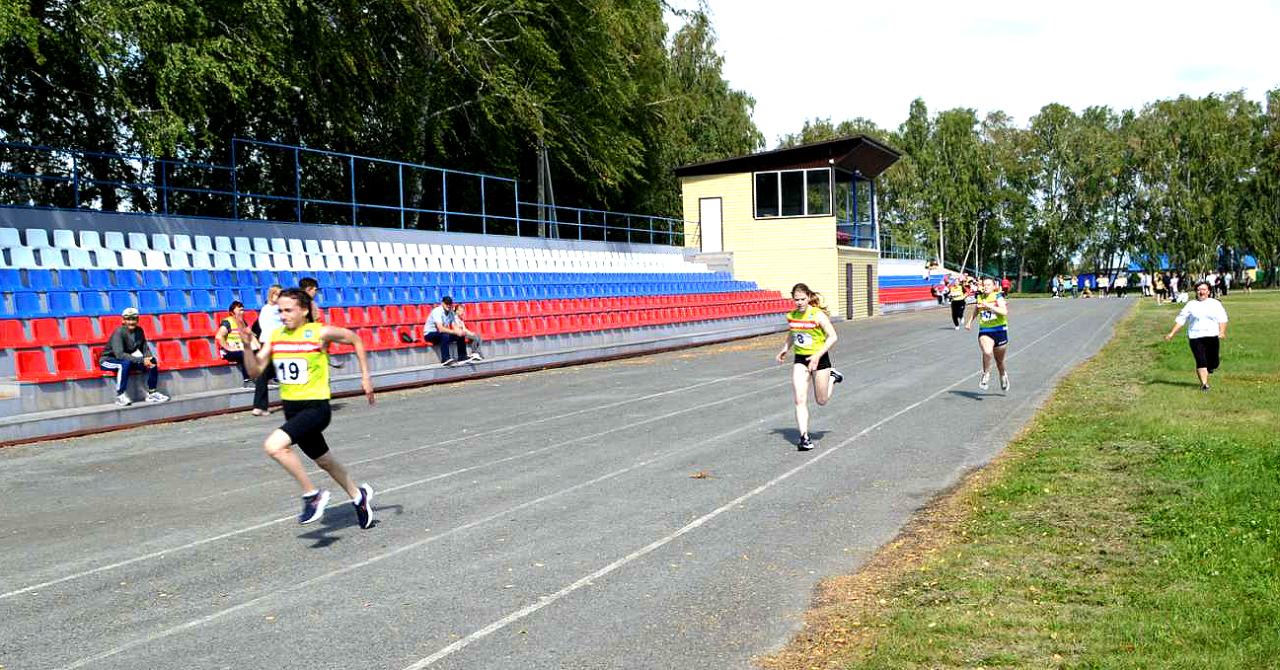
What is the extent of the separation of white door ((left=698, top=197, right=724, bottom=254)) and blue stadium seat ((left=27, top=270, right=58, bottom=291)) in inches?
1276

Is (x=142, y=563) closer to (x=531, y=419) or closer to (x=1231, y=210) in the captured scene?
(x=531, y=419)

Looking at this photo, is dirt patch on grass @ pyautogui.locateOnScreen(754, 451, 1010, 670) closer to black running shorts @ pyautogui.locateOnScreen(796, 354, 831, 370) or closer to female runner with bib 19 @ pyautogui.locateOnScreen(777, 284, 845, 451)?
female runner with bib 19 @ pyautogui.locateOnScreen(777, 284, 845, 451)

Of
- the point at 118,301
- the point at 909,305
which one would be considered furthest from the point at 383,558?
the point at 909,305

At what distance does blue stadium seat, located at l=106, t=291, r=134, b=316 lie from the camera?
1652 cm

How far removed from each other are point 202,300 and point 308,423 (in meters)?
11.8

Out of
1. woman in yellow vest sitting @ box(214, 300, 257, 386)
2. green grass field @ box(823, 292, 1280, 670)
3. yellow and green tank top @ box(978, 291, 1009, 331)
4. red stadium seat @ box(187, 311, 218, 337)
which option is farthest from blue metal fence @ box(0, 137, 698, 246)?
green grass field @ box(823, 292, 1280, 670)

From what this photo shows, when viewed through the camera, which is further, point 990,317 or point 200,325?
point 200,325

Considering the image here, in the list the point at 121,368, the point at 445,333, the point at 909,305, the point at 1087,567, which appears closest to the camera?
the point at 1087,567

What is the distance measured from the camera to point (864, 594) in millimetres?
6238

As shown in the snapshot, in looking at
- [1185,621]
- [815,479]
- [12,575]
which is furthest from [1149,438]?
[12,575]

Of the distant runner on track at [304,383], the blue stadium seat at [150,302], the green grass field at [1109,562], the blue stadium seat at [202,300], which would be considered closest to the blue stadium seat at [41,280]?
the blue stadium seat at [150,302]

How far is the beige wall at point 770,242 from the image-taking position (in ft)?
145

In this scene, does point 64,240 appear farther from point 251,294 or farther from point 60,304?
point 251,294

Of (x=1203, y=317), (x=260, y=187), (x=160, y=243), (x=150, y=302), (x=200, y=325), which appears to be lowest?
(x=1203, y=317)
